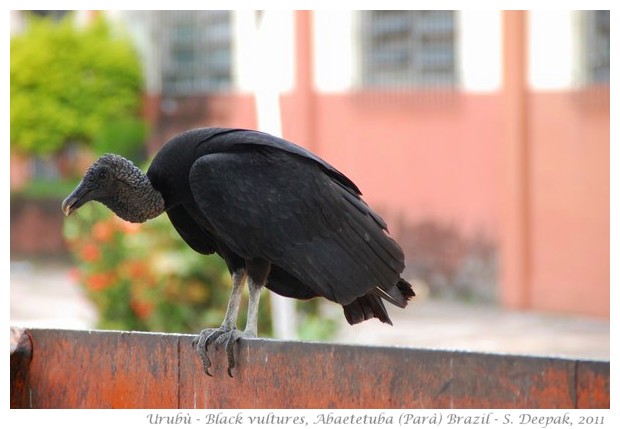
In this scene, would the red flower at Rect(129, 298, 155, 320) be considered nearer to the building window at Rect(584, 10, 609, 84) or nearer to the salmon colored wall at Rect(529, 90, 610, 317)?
the salmon colored wall at Rect(529, 90, 610, 317)

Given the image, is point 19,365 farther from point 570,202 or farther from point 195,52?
point 195,52

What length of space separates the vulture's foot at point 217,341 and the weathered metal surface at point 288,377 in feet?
0.08

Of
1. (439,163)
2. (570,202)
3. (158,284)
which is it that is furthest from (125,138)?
(158,284)

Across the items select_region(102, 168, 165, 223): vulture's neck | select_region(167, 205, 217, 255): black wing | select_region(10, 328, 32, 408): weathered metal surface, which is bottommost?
select_region(10, 328, 32, 408): weathered metal surface

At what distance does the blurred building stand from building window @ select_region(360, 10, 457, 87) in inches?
0.6

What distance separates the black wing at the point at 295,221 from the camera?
Result: 4.23 m

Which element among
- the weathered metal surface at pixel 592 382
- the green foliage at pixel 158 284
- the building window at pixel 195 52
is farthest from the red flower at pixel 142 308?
the building window at pixel 195 52

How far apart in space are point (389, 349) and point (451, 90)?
8.92 meters

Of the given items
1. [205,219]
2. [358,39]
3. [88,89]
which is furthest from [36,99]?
[205,219]

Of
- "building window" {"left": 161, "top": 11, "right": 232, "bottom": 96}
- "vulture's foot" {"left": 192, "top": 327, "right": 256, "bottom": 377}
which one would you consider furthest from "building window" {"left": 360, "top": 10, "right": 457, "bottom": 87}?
"vulture's foot" {"left": 192, "top": 327, "right": 256, "bottom": 377}

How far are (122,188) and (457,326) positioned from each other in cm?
741

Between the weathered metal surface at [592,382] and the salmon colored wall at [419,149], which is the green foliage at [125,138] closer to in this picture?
the salmon colored wall at [419,149]

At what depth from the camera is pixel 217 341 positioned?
4.19 m

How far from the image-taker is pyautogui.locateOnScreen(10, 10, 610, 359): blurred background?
9586mm
